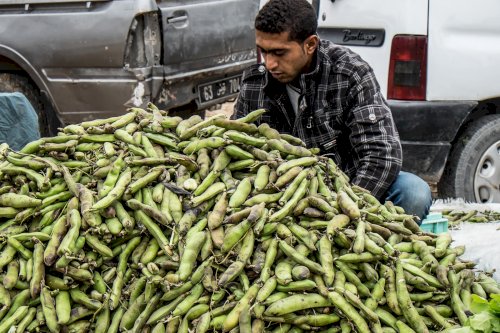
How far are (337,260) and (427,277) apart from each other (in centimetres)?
33

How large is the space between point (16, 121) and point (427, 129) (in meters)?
2.59

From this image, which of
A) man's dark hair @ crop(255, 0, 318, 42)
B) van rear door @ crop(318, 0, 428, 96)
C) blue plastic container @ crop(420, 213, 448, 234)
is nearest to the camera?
man's dark hair @ crop(255, 0, 318, 42)

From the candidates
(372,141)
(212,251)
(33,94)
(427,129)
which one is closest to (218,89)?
(33,94)

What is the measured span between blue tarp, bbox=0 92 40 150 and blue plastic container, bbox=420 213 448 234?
91.4 inches

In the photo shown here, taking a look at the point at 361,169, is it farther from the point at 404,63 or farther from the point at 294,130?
the point at 404,63

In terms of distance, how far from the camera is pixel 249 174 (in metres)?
3.24

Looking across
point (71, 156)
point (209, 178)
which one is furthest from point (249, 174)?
point (71, 156)

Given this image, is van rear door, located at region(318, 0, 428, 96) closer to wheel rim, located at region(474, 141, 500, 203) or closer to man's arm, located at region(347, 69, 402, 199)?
wheel rim, located at region(474, 141, 500, 203)

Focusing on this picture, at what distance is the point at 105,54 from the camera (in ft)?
21.2

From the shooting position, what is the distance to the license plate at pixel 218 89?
7.00 meters

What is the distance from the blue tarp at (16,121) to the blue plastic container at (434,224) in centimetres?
232

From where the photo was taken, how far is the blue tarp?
5.07 m

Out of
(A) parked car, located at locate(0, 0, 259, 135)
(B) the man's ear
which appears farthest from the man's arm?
(A) parked car, located at locate(0, 0, 259, 135)

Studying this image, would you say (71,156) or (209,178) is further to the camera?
(71,156)
